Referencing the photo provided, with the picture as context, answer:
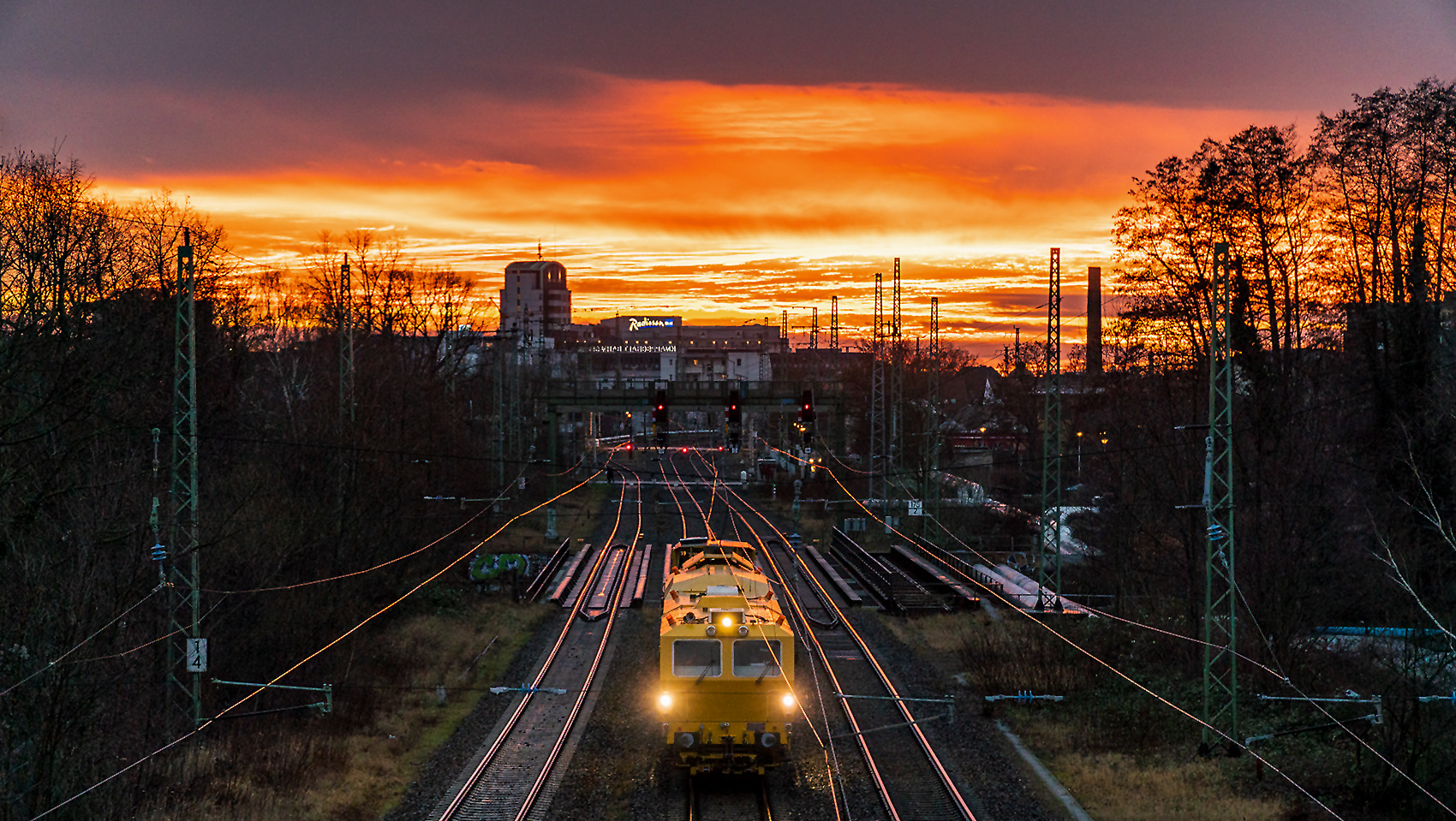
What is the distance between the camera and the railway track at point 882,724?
17875mm

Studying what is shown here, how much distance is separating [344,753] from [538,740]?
353 centimetres

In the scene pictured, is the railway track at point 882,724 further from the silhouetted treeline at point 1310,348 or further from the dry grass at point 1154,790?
the silhouetted treeline at point 1310,348

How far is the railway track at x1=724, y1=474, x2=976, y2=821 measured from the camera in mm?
17875

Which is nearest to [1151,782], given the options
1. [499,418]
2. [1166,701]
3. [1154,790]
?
[1154,790]

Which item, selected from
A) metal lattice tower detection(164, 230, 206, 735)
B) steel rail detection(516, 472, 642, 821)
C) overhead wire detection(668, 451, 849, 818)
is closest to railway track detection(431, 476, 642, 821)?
steel rail detection(516, 472, 642, 821)

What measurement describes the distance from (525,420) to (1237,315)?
159 ft

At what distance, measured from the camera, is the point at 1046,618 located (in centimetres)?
2981

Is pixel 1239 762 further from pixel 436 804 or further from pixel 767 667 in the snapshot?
pixel 436 804

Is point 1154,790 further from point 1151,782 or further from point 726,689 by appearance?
point 726,689

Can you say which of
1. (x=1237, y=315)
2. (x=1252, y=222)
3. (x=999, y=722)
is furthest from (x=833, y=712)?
(x=1252, y=222)

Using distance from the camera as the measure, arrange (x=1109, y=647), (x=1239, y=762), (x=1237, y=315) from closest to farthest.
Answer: (x=1239, y=762)
(x=1109, y=647)
(x=1237, y=315)

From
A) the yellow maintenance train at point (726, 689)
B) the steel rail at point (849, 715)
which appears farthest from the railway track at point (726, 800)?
the steel rail at point (849, 715)

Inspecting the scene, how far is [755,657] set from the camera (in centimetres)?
1777

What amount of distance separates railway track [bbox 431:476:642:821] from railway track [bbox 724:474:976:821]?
5551 millimetres
